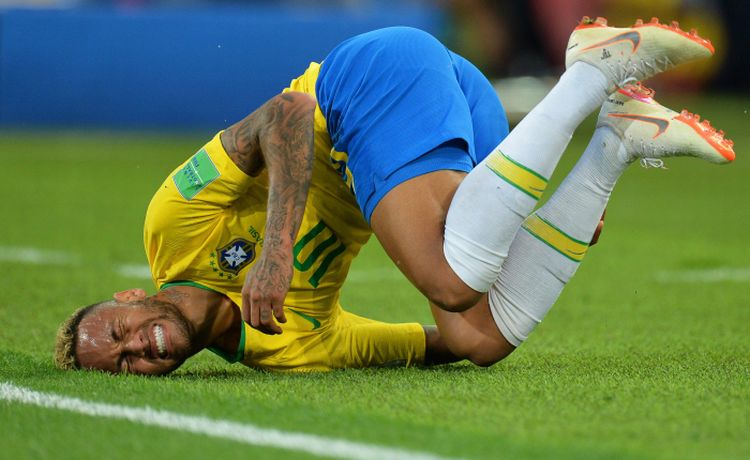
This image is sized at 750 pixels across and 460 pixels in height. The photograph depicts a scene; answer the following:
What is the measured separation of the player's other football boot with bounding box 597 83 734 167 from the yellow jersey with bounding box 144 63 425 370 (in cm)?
94

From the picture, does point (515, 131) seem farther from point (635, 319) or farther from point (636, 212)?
point (636, 212)

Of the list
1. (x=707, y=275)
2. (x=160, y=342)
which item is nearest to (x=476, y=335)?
(x=160, y=342)

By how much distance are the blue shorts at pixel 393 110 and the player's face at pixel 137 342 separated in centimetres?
76

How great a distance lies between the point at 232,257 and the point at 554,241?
1134mm

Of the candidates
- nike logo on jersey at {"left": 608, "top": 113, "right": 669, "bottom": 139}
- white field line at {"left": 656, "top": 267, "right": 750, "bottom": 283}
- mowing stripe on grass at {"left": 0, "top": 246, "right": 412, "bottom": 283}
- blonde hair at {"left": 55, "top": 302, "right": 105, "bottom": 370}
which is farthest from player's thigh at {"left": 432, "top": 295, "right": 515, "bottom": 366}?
white field line at {"left": 656, "top": 267, "right": 750, "bottom": 283}

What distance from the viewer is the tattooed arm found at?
150 inches

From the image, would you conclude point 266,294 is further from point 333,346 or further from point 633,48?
point 633,48

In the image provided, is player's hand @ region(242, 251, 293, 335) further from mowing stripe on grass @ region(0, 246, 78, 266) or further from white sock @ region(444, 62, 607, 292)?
mowing stripe on grass @ region(0, 246, 78, 266)

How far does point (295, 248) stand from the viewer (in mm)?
4438

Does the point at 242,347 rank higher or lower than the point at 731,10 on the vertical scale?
→ higher

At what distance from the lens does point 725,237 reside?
7.96 m

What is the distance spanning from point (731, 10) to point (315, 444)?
14.8m

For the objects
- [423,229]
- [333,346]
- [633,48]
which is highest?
[633,48]

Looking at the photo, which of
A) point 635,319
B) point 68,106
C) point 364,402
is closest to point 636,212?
point 635,319
